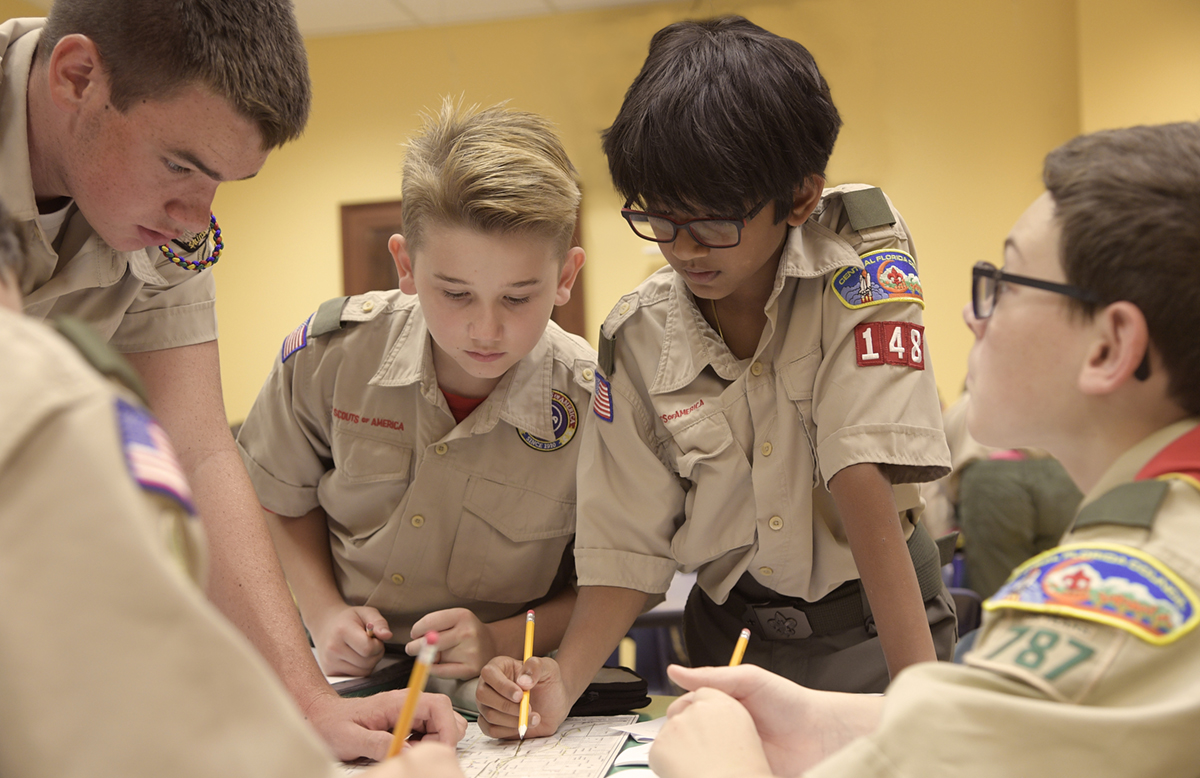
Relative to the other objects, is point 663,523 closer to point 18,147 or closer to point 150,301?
point 150,301

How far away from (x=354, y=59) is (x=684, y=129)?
514 cm

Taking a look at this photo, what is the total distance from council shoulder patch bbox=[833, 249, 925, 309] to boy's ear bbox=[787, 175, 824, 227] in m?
0.11

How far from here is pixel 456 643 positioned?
5.19 ft

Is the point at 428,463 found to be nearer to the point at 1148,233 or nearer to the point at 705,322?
the point at 705,322

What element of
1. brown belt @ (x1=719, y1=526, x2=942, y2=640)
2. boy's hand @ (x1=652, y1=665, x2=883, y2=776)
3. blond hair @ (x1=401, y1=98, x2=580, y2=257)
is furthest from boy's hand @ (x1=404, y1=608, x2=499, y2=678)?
blond hair @ (x1=401, y1=98, x2=580, y2=257)

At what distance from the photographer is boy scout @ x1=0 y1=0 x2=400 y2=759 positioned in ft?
4.31

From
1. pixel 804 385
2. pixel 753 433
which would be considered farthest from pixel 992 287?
pixel 753 433

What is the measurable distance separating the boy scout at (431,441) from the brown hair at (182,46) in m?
0.41

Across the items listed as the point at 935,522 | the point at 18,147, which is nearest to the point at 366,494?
the point at 18,147

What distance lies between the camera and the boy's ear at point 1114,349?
86 centimetres

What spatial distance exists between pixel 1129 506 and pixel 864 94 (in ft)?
16.7

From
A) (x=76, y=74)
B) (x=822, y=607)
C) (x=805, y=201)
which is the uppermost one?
(x=76, y=74)

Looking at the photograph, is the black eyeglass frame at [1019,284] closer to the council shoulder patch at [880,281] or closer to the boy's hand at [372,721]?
the council shoulder patch at [880,281]

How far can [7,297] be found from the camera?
66 cm
